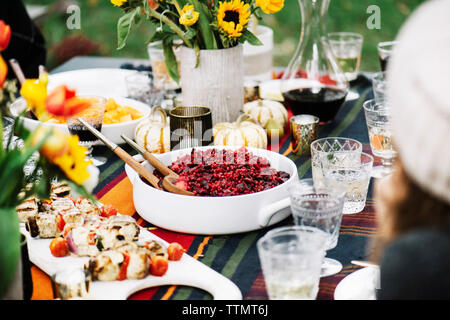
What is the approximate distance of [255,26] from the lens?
2.04 meters

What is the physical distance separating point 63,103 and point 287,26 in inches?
188

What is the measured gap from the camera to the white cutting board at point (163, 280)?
3.11 ft

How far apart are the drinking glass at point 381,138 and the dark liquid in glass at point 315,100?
0.83 feet

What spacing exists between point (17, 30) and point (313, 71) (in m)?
1.49

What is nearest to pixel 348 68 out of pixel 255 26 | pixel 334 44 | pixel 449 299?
pixel 334 44

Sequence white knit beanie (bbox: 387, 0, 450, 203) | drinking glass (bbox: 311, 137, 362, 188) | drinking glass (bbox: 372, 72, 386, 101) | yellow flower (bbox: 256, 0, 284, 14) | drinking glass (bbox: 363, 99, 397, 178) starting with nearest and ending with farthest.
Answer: white knit beanie (bbox: 387, 0, 450, 203) → drinking glass (bbox: 311, 137, 362, 188) → drinking glass (bbox: 363, 99, 397, 178) → yellow flower (bbox: 256, 0, 284, 14) → drinking glass (bbox: 372, 72, 386, 101)

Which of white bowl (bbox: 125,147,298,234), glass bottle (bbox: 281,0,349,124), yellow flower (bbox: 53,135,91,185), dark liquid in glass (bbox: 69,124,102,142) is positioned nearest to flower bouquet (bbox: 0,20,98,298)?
yellow flower (bbox: 53,135,91,185)

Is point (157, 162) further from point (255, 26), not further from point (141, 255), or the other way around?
point (255, 26)

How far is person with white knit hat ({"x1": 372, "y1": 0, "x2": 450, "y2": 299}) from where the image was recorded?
525 mm

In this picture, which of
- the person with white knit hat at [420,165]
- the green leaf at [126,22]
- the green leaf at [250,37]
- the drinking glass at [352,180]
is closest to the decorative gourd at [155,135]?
the green leaf at [126,22]

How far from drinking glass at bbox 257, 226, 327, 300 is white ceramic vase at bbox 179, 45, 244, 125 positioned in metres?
0.84

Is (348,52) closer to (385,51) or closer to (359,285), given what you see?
(385,51)

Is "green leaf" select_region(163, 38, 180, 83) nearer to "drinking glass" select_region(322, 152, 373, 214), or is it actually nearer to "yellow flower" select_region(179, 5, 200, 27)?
"yellow flower" select_region(179, 5, 200, 27)
